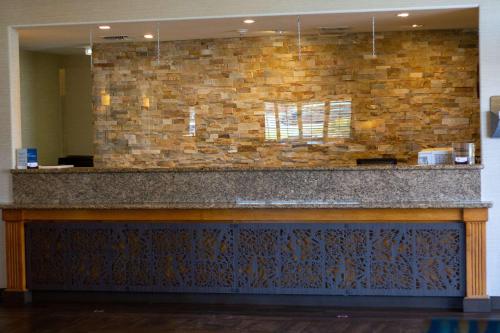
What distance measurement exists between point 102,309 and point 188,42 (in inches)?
144

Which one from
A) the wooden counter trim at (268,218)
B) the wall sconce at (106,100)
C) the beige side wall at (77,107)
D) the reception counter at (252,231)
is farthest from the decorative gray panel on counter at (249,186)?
the beige side wall at (77,107)

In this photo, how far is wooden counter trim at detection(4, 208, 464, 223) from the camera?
680 centimetres

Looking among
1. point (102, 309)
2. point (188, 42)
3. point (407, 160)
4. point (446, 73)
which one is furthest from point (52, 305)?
point (446, 73)

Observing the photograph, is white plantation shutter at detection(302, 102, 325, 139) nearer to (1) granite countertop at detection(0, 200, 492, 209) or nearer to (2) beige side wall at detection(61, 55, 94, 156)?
(1) granite countertop at detection(0, 200, 492, 209)

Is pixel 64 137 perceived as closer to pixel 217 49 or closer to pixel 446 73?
pixel 217 49

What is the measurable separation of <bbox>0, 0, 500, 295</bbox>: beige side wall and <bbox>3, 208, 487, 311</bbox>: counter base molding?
296mm

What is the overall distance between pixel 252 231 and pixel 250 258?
9.6 inches

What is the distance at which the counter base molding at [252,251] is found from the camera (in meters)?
6.80

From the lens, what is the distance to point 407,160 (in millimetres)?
9078

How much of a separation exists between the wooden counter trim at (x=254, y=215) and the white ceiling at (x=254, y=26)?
1.81m

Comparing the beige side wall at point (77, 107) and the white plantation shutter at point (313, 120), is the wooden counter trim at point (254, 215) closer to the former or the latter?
the white plantation shutter at point (313, 120)

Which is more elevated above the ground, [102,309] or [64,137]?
[64,137]

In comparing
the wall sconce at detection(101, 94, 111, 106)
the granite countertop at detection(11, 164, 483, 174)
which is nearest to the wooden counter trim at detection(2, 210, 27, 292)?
the granite countertop at detection(11, 164, 483, 174)

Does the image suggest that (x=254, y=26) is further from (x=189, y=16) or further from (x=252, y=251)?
(x=252, y=251)
